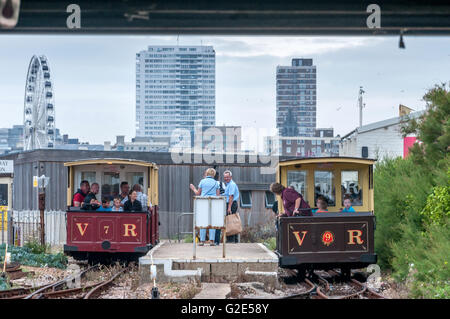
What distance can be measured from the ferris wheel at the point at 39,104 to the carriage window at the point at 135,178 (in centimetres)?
2270

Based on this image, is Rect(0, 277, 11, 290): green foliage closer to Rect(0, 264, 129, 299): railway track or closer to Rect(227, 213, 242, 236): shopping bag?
Rect(0, 264, 129, 299): railway track

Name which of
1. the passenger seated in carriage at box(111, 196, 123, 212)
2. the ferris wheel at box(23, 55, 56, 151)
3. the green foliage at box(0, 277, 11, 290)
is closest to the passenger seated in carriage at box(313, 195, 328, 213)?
the passenger seated in carriage at box(111, 196, 123, 212)

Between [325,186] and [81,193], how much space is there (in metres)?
5.56

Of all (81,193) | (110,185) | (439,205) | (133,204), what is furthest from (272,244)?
(439,205)

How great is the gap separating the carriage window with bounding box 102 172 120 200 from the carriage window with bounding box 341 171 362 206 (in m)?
5.33

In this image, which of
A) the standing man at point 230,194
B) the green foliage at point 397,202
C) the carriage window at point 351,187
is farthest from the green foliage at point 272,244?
the carriage window at point 351,187

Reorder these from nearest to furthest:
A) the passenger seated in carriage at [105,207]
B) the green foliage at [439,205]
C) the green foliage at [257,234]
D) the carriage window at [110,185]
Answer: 1. the green foliage at [439,205]
2. the passenger seated in carriage at [105,207]
3. the carriage window at [110,185]
4. the green foliage at [257,234]

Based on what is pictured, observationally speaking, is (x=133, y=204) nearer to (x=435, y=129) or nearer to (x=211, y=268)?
(x=211, y=268)

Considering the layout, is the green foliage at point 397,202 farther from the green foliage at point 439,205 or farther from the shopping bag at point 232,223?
the shopping bag at point 232,223

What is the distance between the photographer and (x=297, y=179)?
14.2 m

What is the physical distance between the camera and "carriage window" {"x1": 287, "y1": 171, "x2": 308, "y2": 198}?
14195mm

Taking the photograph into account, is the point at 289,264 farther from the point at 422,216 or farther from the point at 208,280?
the point at 422,216

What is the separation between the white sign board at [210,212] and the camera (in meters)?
12.9
